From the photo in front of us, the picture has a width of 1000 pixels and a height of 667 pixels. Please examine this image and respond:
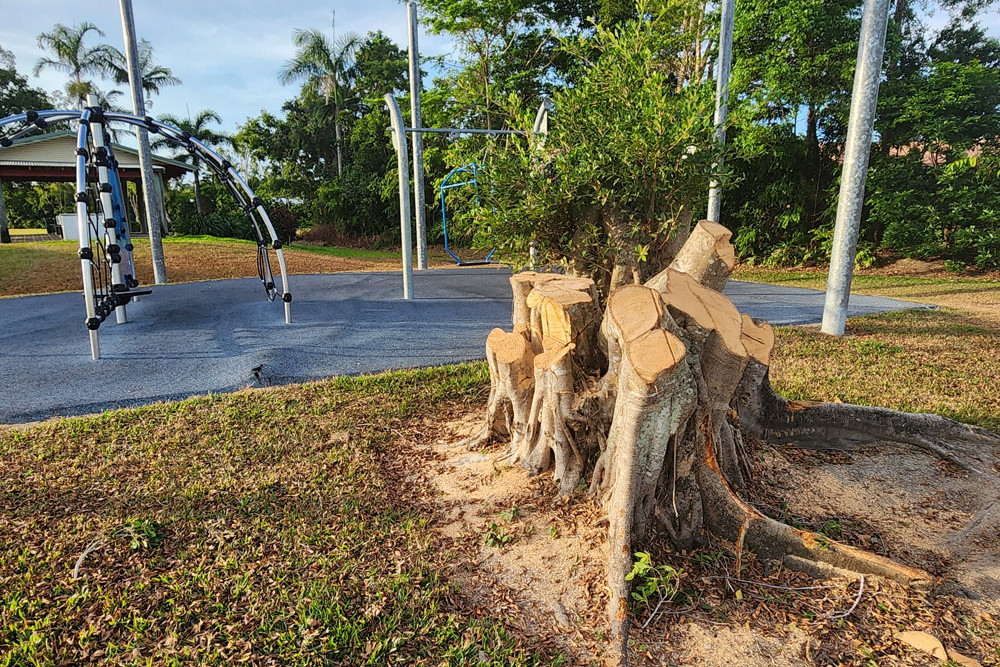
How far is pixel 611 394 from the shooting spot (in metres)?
2.55

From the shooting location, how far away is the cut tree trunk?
2.18m

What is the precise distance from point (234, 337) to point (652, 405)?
573cm

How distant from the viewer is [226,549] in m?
2.46

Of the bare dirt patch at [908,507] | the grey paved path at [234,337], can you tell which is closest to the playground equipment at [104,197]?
the grey paved path at [234,337]

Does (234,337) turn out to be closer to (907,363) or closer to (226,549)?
(226,549)

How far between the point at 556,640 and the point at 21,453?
353 centimetres

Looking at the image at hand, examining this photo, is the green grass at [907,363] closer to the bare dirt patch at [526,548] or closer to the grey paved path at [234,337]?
the grey paved path at [234,337]

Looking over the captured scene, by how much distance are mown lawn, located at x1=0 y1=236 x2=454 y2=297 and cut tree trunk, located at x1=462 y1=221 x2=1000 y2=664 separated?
11196 mm

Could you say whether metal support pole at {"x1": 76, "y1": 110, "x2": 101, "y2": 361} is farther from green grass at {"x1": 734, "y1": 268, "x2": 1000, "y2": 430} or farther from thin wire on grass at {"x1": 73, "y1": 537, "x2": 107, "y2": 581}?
green grass at {"x1": 734, "y1": 268, "x2": 1000, "y2": 430}

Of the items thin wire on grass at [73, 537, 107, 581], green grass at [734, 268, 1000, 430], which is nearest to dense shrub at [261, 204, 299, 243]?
green grass at [734, 268, 1000, 430]

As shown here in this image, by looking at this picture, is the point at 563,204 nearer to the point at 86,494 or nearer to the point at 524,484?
the point at 524,484

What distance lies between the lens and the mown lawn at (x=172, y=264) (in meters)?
11.1

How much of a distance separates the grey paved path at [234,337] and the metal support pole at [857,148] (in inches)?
52.9

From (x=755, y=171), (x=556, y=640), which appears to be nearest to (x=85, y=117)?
(x=556, y=640)
